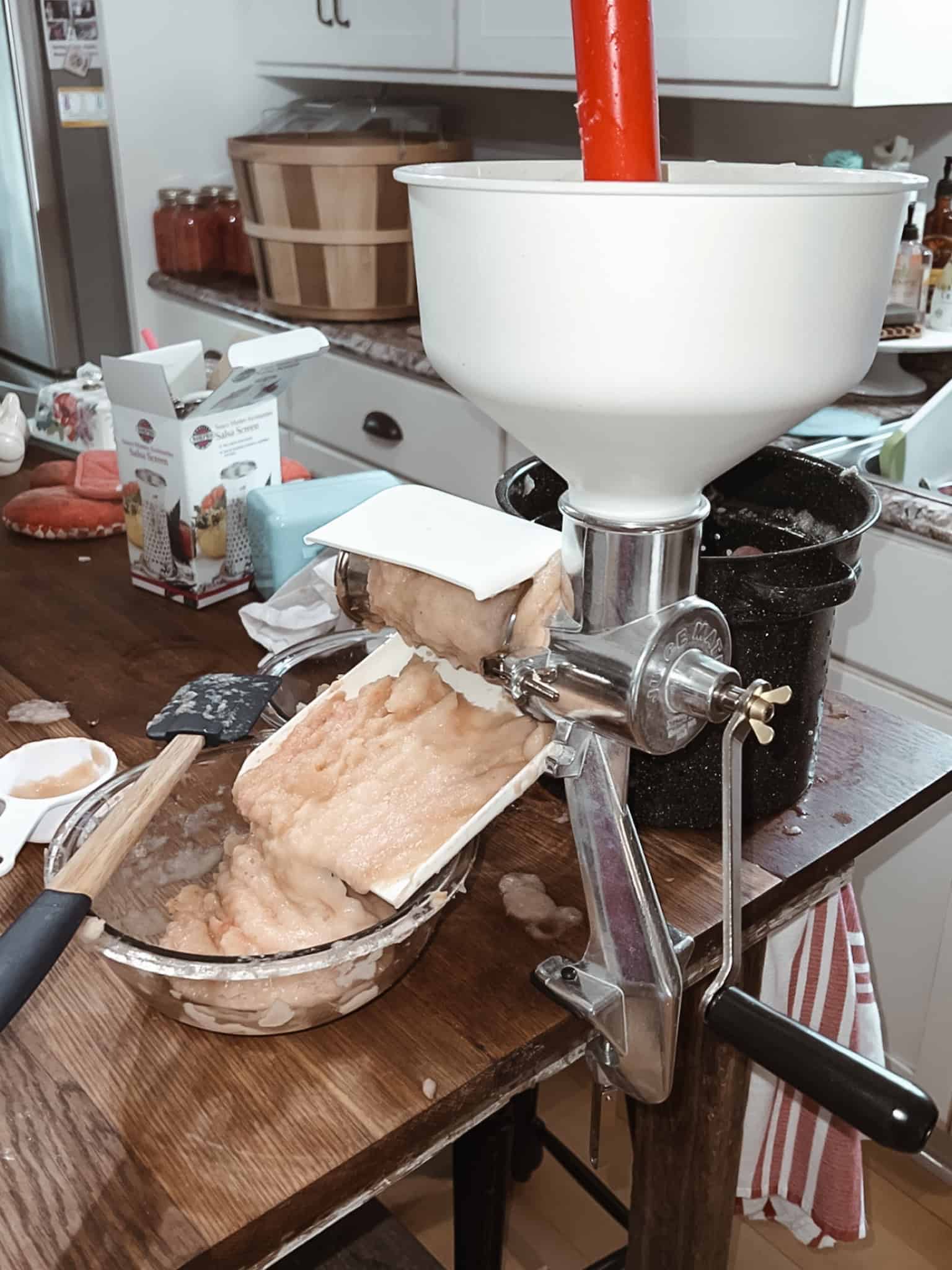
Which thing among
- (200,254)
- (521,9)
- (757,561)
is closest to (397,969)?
(757,561)

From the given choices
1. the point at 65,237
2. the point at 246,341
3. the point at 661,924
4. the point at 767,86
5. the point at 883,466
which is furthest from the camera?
the point at 65,237

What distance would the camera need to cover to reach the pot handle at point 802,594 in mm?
709

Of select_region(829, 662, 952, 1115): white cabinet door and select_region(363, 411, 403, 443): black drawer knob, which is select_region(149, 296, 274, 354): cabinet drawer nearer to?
select_region(363, 411, 403, 443): black drawer knob

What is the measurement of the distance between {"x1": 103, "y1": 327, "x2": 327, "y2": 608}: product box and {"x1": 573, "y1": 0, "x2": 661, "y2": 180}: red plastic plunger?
60 cm

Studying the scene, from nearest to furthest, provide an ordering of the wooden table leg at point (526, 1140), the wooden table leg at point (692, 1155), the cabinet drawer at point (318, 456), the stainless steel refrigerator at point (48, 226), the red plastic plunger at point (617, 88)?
1. the red plastic plunger at point (617, 88)
2. the wooden table leg at point (692, 1155)
3. the wooden table leg at point (526, 1140)
4. the cabinet drawer at point (318, 456)
5. the stainless steel refrigerator at point (48, 226)

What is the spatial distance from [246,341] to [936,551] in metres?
0.86

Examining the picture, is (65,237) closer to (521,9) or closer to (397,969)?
(521,9)

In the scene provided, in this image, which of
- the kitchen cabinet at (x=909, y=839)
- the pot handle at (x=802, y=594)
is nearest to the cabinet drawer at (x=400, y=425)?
the kitchen cabinet at (x=909, y=839)

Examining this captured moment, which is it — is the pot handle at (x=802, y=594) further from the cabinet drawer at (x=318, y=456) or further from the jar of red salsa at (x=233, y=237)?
the jar of red salsa at (x=233, y=237)

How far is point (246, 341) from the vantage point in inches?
44.4

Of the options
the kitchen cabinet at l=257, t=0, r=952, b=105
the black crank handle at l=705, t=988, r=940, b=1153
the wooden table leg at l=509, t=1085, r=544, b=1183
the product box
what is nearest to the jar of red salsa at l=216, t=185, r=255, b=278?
the kitchen cabinet at l=257, t=0, r=952, b=105

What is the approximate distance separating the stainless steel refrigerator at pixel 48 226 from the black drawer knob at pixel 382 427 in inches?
30.6

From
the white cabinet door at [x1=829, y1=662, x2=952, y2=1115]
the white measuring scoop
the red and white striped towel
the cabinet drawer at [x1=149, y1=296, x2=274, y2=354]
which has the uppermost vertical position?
the white measuring scoop

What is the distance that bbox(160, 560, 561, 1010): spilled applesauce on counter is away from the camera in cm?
61
